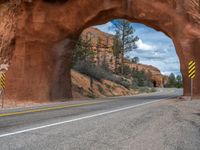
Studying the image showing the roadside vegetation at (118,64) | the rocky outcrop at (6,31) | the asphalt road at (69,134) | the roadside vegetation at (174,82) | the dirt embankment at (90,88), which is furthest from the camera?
the roadside vegetation at (174,82)

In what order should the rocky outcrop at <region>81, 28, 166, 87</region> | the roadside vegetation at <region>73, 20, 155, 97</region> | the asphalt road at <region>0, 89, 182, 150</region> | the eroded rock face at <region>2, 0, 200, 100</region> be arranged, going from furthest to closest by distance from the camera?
the rocky outcrop at <region>81, 28, 166, 87</region> → the roadside vegetation at <region>73, 20, 155, 97</region> → the eroded rock face at <region>2, 0, 200, 100</region> → the asphalt road at <region>0, 89, 182, 150</region>

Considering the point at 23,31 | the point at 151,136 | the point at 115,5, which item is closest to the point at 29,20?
the point at 23,31

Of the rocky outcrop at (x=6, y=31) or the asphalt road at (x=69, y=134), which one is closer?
the asphalt road at (x=69, y=134)

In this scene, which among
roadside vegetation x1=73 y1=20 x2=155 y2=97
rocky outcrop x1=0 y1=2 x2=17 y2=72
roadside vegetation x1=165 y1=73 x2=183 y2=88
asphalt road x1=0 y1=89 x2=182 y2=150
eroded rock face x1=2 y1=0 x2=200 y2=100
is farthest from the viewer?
roadside vegetation x1=165 y1=73 x2=183 y2=88

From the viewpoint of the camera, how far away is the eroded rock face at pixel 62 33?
2723cm

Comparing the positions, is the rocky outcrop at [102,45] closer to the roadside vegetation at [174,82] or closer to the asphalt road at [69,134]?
the roadside vegetation at [174,82]

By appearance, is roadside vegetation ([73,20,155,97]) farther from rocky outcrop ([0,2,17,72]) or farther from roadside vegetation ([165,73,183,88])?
roadside vegetation ([165,73,183,88])

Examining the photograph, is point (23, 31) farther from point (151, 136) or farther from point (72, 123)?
point (151, 136)

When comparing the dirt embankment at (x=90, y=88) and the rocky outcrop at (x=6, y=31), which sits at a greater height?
the rocky outcrop at (x=6, y=31)

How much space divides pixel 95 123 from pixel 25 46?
59.7 ft

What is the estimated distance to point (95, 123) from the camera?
10695mm

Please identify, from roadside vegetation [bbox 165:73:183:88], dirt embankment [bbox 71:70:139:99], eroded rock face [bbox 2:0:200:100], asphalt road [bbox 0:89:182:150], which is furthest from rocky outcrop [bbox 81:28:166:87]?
asphalt road [bbox 0:89:182:150]

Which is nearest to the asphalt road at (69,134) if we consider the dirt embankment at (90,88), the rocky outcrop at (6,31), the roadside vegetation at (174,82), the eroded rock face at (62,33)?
the eroded rock face at (62,33)

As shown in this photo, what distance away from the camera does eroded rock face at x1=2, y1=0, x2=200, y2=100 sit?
89.4 ft
